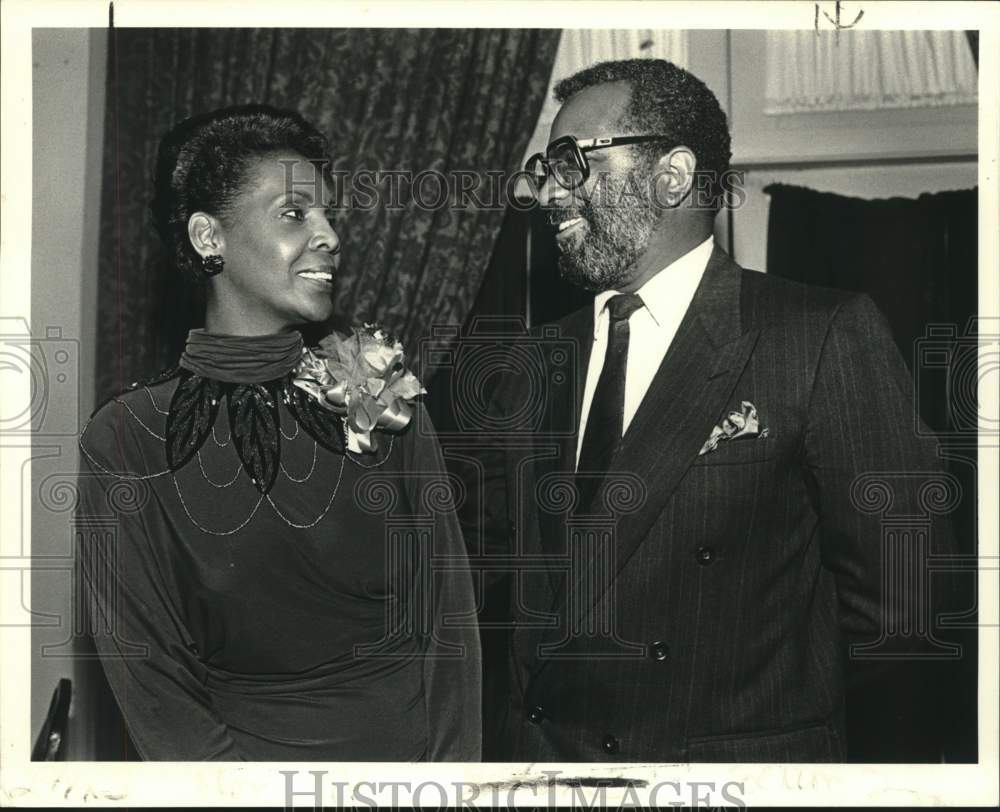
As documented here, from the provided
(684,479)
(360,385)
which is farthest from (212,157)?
(684,479)

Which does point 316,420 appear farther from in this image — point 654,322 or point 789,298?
point 789,298

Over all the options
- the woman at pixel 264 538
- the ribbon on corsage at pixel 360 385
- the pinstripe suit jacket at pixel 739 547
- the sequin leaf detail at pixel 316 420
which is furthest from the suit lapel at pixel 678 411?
the sequin leaf detail at pixel 316 420

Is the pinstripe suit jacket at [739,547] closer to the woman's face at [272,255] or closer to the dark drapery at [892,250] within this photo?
the dark drapery at [892,250]

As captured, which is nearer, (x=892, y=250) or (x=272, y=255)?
(x=272, y=255)

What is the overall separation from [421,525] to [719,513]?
2.21 feet

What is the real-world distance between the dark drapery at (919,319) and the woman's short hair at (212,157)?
3.79 feet

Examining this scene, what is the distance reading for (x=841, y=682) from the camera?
2654 millimetres

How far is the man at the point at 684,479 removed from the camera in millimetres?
2570

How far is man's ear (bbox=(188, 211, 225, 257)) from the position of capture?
272 centimetres

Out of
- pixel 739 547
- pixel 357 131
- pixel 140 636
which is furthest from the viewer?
pixel 357 131

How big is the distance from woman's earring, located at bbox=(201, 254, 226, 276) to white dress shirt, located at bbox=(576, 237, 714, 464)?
2.91 feet

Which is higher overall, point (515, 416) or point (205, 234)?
point (205, 234)

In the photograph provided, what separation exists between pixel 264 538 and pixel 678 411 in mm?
962

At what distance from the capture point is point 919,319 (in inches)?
110
